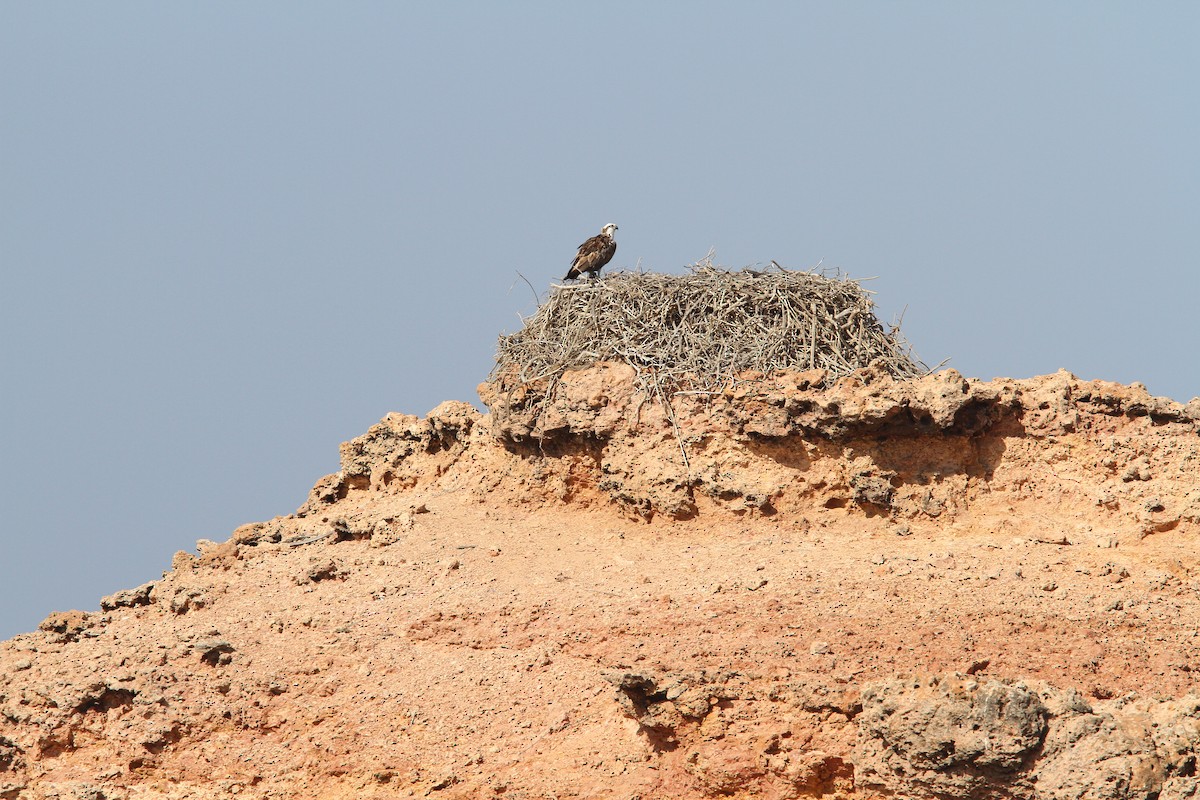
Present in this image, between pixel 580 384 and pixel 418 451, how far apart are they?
204 cm

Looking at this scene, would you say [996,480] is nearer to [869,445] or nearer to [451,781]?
[869,445]

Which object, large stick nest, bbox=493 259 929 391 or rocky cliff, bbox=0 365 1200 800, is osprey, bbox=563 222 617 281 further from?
rocky cliff, bbox=0 365 1200 800

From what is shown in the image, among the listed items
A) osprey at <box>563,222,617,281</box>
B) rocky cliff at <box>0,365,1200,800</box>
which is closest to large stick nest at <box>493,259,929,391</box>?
rocky cliff at <box>0,365,1200,800</box>

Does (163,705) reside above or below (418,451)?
below

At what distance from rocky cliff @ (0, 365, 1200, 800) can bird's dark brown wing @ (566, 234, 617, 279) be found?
8.40 ft

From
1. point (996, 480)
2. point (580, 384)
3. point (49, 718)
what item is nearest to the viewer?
point (49, 718)

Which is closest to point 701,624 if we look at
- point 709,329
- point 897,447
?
point 897,447

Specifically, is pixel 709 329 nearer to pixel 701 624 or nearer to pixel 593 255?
pixel 701 624

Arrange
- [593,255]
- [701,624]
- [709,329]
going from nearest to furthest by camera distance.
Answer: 1. [701,624]
2. [709,329]
3. [593,255]

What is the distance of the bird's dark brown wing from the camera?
11.8 meters

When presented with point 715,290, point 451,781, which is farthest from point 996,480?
point 451,781

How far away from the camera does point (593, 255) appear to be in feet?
39.0

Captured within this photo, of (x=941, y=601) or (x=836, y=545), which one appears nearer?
(x=941, y=601)

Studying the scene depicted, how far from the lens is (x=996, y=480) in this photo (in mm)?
8445
